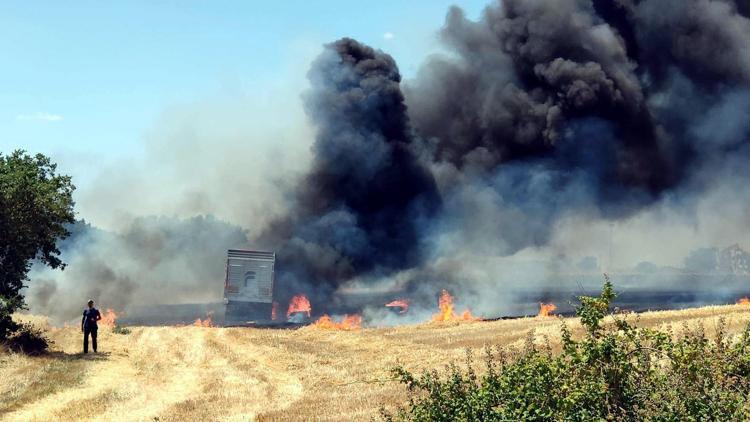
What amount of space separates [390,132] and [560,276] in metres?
70.8

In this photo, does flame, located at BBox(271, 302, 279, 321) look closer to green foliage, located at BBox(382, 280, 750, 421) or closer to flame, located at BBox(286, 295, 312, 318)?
flame, located at BBox(286, 295, 312, 318)

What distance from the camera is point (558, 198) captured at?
6694cm

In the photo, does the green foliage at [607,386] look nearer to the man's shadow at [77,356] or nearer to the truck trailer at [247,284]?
the man's shadow at [77,356]

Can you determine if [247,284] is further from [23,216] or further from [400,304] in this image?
[23,216]

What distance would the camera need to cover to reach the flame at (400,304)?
55.6 metres

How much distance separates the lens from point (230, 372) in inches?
868

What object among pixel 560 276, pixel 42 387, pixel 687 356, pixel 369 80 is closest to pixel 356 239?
pixel 369 80

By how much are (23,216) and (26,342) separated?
4317 millimetres

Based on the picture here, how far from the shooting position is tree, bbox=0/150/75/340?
78.3 ft

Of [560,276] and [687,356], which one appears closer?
[687,356]

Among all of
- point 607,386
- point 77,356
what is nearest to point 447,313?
point 77,356

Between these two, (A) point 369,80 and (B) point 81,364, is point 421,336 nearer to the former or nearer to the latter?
(B) point 81,364

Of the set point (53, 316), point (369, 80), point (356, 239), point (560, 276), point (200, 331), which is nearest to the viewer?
point (200, 331)

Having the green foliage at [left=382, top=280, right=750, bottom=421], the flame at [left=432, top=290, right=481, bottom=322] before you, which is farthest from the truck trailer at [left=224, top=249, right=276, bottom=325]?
the green foliage at [left=382, top=280, right=750, bottom=421]
